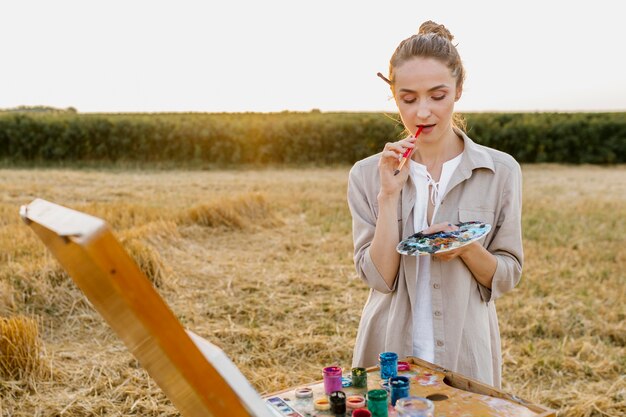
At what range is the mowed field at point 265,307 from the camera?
3.91m

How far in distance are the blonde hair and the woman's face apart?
2 cm

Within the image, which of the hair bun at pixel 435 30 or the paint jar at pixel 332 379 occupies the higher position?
the hair bun at pixel 435 30

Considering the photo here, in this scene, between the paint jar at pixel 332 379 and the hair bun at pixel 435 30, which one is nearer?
the paint jar at pixel 332 379

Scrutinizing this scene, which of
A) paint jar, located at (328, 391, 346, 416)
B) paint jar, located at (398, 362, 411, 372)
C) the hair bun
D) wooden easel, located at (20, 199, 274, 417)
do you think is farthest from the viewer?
the hair bun

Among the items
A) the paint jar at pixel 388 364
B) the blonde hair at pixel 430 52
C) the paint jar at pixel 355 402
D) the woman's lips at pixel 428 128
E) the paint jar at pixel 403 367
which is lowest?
the paint jar at pixel 403 367

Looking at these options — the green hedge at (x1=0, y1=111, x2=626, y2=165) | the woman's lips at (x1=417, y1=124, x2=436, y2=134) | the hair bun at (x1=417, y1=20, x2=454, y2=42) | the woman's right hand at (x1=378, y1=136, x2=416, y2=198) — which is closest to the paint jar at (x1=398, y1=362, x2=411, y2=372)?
the woman's right hand at (x1=378, y1=136, x2=416, y2=198)

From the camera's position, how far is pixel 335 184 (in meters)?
15.9

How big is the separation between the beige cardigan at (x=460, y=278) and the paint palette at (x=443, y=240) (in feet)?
0.56

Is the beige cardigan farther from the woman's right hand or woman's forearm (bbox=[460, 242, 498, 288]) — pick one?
Result: the woman's right hand

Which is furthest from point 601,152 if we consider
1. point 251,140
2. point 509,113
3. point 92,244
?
point 92,244

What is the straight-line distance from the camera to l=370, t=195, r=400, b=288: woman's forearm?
7.44ft

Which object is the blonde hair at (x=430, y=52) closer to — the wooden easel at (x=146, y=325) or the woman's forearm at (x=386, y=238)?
the woman's forearm at (x=386, y=238)

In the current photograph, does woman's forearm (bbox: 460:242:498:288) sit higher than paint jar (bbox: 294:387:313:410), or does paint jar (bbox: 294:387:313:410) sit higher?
woman's forearm (bbox: 460:242:498:288)

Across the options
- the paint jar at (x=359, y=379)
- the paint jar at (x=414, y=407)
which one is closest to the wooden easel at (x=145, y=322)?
the paint jar at (x=414, y=407)
